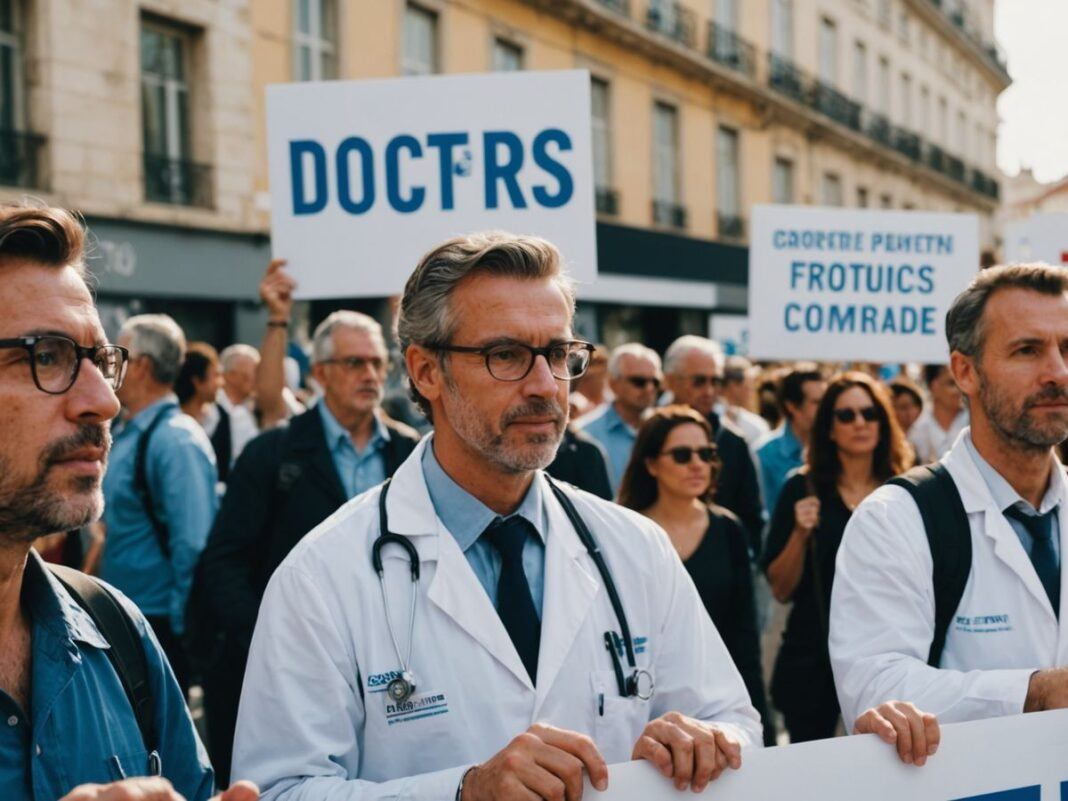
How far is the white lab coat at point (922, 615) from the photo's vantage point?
2691 mm

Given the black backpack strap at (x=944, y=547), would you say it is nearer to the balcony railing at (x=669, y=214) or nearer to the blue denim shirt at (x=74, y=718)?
the blue denim shirt at (x=74, y=718)

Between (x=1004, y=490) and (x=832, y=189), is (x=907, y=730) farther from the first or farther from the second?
(x=832, y=189)

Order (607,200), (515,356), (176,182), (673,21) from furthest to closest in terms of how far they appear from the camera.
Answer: (673,21) → (607,200) → (176,182) → (515,356)

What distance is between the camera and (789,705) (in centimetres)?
459

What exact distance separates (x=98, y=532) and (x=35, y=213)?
3.33 metres

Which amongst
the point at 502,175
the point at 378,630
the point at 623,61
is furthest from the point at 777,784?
the point at 623,61

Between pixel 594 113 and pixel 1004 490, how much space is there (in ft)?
67.7

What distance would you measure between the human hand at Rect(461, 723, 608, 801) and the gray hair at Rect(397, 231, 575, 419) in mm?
844

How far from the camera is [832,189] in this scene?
106 feet

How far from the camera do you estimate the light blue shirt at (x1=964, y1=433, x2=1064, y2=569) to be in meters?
2.89

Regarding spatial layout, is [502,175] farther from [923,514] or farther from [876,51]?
[876,51]

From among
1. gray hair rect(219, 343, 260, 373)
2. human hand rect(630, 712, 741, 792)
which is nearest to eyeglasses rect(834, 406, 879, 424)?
human hand rect(630, 712, 741, 792)

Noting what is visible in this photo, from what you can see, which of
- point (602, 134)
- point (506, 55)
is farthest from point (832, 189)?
point (506, 55)

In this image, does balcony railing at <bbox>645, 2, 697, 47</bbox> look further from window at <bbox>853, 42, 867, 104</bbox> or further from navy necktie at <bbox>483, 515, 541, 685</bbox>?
navy necktie at <bbox>483, 515, 541, 685</bbox>
